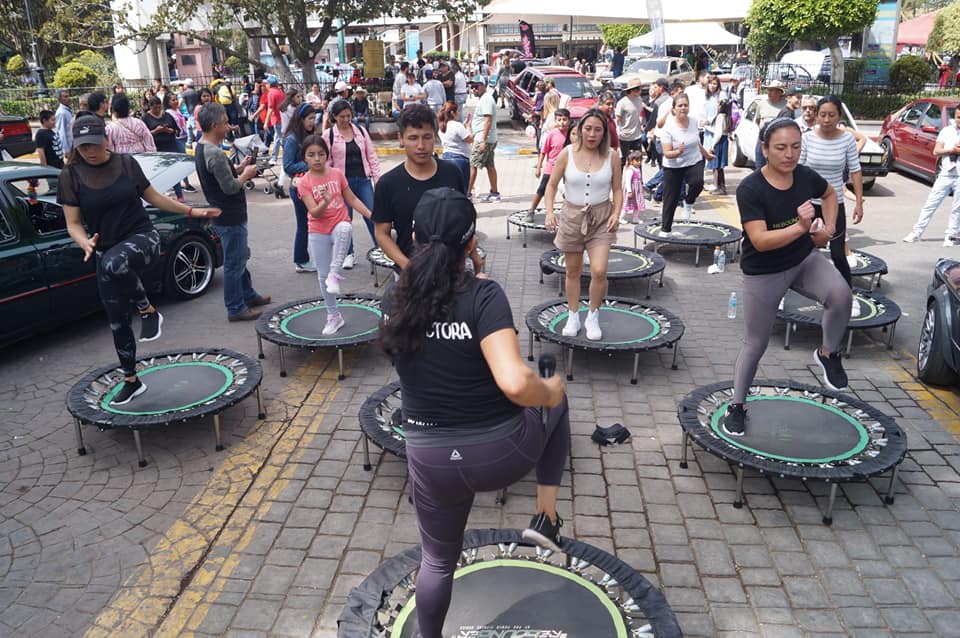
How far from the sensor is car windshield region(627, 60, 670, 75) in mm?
27047

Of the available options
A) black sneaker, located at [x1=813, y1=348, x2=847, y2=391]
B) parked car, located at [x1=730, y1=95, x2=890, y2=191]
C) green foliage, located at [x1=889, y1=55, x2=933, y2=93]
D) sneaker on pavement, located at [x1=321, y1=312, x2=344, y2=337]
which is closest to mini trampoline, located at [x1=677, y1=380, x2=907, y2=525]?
black sneaker, located at [x1=813, y1=348, x2=847, y2=391]

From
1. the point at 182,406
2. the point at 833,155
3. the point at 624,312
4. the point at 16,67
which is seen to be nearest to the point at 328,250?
the point at 182,406

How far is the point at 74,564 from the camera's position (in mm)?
4004

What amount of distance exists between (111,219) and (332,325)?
83.5 inches

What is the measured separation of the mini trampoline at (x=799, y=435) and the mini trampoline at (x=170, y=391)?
10.3 feet

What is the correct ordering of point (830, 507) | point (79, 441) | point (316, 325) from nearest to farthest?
point (830, 507), point (79, 441), point (316, 325)

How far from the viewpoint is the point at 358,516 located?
4367mm

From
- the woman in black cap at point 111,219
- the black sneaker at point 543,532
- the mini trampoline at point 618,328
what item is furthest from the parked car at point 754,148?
the black sneaker at point 543,532

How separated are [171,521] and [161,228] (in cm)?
429

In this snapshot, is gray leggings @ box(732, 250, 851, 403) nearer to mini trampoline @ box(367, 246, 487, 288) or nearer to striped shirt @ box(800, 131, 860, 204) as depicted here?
striped shirt @ box(800, 131, 860, 204)

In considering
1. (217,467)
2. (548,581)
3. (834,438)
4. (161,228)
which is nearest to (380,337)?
(548,581)

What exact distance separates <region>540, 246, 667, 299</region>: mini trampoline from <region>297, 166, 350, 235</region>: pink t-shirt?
8.41ft

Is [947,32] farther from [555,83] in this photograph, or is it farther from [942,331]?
[942,331]

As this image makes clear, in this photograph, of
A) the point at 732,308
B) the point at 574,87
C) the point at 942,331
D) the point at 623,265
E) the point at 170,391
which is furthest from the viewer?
the point at 574,87
